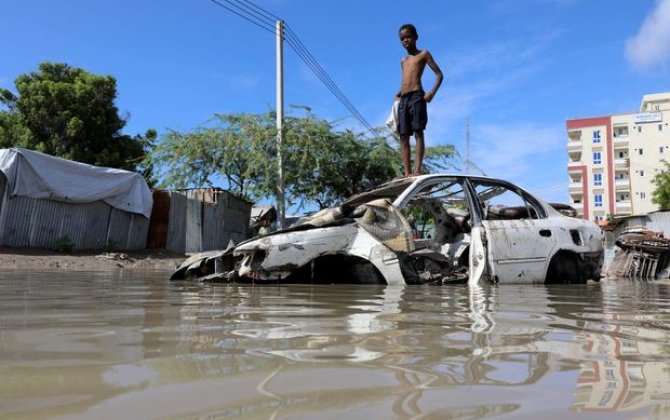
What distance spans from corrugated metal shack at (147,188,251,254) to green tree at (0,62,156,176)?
26.8ft

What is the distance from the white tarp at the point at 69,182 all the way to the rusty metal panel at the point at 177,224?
655 mm

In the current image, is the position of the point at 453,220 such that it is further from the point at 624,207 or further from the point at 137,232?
the point at 624,207

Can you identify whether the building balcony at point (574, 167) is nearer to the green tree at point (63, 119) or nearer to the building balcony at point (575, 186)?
the building balcony at point (575, 186)

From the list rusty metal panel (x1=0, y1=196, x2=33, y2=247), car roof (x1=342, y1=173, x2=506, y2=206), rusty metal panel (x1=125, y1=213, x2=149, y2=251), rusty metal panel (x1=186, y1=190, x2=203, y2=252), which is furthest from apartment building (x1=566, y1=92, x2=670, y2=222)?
car roof (x1=342, y1=173, x2=506, y2=206)

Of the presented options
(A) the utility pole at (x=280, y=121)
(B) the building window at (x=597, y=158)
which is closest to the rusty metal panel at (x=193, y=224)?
(A) the utility pole at (x=280, y=121)

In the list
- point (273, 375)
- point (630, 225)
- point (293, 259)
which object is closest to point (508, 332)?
point (273, 375)

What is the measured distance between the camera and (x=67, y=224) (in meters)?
12.6

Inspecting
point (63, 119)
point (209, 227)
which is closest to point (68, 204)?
point (209, 227)

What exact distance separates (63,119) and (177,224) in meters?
11.2

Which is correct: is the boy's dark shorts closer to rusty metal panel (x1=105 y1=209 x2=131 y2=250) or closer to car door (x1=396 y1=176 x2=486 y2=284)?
car door (x1=396 y1=176 x2=486 y2=284)

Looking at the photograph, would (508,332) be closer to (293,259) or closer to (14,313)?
(14,313)

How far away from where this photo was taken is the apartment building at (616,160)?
63375 mm

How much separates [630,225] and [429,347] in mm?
19855

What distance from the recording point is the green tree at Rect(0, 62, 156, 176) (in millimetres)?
22734
